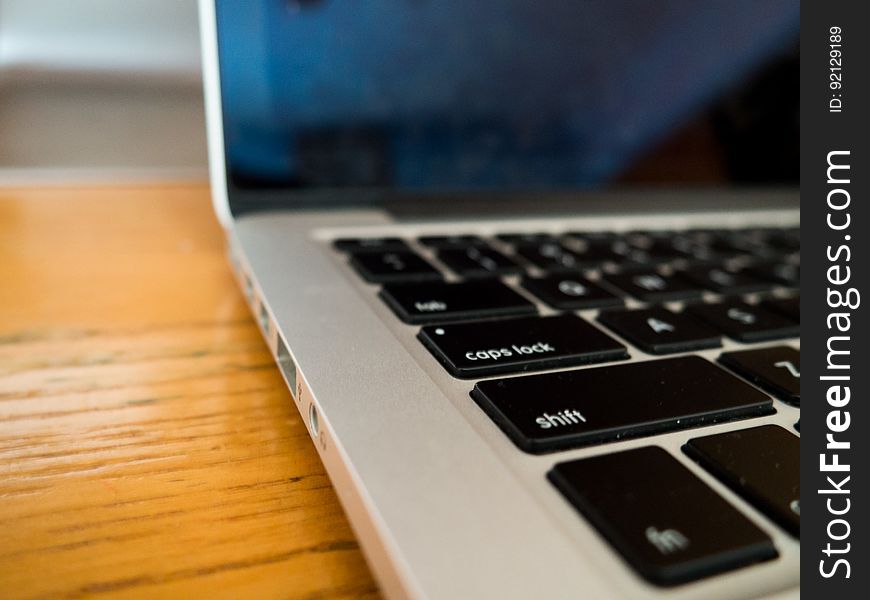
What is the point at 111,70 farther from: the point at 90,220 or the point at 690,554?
the point at 690,554

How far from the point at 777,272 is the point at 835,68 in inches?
6.1

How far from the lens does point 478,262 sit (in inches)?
14.8

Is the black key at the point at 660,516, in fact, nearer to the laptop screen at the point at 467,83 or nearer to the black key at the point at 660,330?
the black key at the point at 660,330

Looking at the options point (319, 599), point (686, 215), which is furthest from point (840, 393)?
point (686, 215)

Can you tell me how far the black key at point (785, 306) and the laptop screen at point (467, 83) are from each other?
212mm

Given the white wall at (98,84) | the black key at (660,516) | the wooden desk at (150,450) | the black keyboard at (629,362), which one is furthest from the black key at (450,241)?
the white wall at (98,84)

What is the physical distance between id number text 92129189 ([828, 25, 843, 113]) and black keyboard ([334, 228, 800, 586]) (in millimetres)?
113

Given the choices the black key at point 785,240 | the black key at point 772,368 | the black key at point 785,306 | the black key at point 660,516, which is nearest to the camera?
the black key at point 660,516

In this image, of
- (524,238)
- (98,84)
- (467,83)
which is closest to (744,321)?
(524,238)

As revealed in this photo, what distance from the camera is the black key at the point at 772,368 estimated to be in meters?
0.27

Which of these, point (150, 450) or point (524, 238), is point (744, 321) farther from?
point (150, 450)

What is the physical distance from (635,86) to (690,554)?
48 centimetres

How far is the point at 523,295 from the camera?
1.13 feet

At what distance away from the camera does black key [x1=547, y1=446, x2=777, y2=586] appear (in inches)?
6.5
